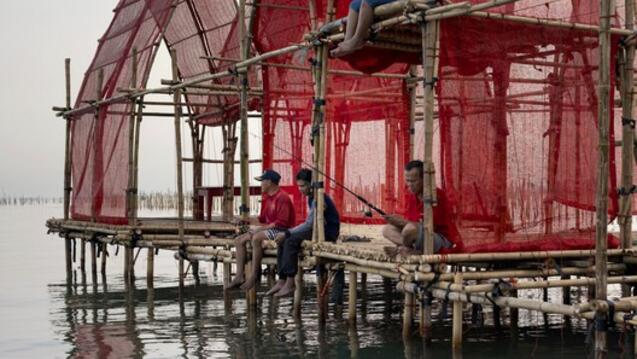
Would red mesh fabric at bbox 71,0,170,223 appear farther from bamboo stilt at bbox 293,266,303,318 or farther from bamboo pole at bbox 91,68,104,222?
bamboo stilt at bbox 293,266,303,318

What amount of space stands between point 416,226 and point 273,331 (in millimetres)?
3172

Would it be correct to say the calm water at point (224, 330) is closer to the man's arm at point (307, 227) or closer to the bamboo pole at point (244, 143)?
the bamboo pole at point (244, 143)

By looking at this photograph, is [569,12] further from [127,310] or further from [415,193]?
[127,310]

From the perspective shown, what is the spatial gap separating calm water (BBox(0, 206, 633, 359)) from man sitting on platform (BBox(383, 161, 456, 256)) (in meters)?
1.08

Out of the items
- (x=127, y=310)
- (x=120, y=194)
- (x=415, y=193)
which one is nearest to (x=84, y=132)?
(x=120, y=194)

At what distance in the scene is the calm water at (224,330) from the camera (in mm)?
9938

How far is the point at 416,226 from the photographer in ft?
29.0

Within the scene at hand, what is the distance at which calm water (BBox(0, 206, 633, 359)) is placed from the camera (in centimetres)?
994

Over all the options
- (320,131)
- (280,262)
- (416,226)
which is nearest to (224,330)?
(280,262)

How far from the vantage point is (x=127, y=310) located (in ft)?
44.6

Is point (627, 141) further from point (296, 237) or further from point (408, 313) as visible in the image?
point (296, 237)

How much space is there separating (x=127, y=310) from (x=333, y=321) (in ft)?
11.2

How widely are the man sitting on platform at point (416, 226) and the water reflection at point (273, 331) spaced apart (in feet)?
3.11

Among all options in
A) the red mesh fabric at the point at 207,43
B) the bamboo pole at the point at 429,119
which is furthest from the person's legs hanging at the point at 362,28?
the red mesh fabric at the point at 207,43
